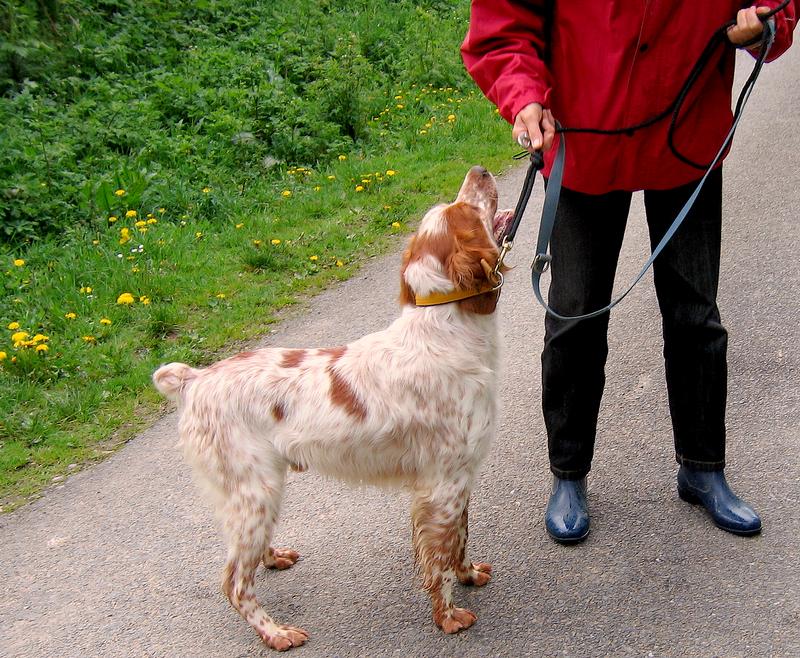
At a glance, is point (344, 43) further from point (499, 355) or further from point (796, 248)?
point (499, 355)

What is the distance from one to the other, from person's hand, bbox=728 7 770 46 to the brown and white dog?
3.34ft

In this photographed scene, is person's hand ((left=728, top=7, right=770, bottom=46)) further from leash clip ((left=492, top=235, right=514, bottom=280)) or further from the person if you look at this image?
leash clip ((left=492, top=235, right=514, bottom=280))

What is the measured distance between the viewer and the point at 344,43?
1016 cm

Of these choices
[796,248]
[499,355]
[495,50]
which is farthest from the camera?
[796,248]

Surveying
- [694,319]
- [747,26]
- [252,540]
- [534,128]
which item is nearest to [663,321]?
[694,319]

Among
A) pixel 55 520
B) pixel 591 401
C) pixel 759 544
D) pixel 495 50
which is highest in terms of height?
pixel 495 50

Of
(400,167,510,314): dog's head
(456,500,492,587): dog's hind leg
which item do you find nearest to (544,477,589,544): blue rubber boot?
(456,500,492,587): dog's hind leg

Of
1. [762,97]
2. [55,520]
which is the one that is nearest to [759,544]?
[55,520]

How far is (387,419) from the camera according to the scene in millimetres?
3068

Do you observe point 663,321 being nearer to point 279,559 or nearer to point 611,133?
point 611,133

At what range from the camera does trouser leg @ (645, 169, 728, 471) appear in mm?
3156

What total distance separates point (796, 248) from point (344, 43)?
6.22 m

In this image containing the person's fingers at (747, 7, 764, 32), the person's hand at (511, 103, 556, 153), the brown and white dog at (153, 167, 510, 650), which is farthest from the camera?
the brown and white dog at (153, 167, 510, 650)

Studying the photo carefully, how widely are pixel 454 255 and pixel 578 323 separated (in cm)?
63
